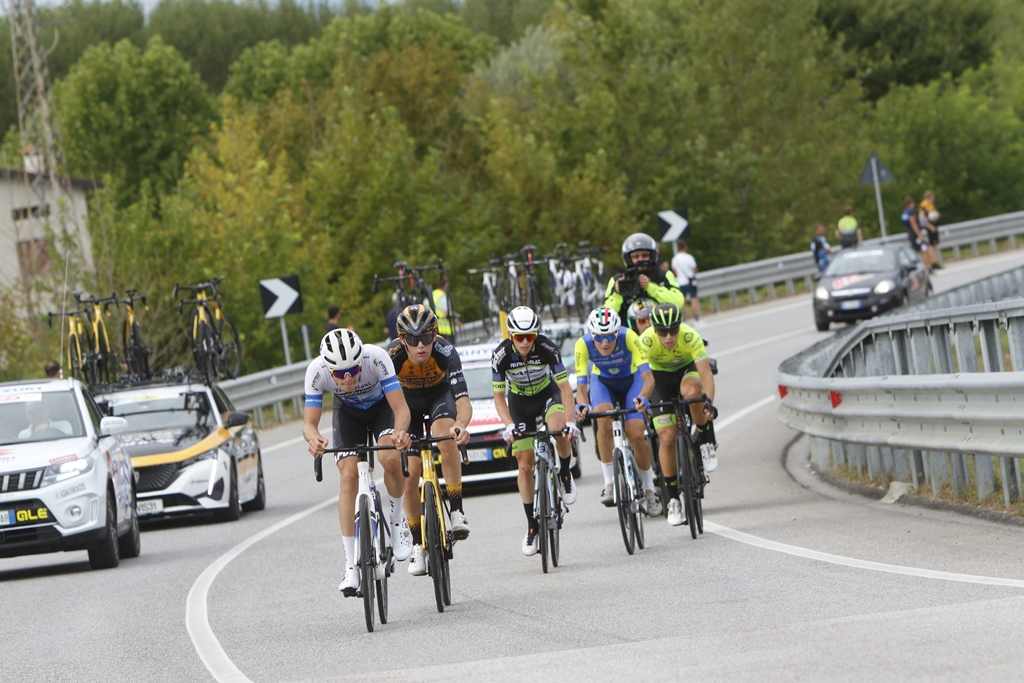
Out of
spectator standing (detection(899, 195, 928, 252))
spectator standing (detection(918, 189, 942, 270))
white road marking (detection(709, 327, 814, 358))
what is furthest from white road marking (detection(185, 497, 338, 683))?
spectator standing (detection(918, 189, 942, 270))

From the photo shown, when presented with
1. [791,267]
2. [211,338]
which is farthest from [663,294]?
[791,267]

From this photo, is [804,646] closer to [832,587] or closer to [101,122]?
[832,587]

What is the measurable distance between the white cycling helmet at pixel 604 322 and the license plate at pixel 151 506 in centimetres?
648

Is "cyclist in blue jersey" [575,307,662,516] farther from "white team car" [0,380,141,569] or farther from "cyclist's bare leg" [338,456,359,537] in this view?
"white team car" [0,380,141,569]

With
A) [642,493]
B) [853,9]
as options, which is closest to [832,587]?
[642,493]

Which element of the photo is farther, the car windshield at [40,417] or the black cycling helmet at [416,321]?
the car windshield at [40,417]

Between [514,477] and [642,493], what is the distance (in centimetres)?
534

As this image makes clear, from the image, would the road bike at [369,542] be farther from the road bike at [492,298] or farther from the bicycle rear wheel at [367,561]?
the road bike at [492,298]

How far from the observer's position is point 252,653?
30.1 feet

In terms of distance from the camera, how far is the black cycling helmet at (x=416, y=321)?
10375 millimetres

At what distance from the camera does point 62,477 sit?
14.0 m

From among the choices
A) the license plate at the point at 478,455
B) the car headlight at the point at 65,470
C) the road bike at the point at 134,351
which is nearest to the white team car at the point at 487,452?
the license plate at the point at 478,455

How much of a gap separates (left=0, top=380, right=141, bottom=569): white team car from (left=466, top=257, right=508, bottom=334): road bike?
14.4 meters

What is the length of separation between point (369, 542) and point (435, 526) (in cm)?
57
